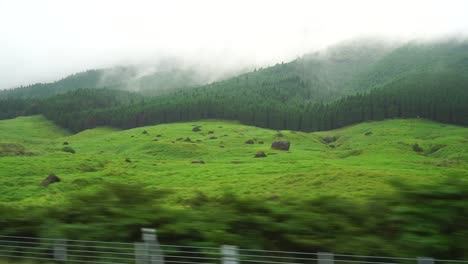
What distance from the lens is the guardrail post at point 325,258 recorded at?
33.3 feet

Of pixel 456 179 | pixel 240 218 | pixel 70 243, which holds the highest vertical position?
pixel 456 179

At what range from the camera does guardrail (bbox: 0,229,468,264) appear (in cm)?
1045

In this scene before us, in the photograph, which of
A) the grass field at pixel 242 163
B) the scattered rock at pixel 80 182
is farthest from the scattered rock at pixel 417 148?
the scattered rock at pixel 80 182

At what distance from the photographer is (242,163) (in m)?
100

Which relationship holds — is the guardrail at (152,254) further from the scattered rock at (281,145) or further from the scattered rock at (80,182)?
the scattered rock at (281,145)

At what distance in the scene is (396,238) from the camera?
1073cm

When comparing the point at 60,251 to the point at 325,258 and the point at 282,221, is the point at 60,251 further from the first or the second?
the point at 325,258

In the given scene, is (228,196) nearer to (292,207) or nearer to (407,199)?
(292,207)

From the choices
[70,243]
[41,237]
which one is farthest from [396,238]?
[41,237]

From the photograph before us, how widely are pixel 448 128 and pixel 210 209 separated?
564 ft

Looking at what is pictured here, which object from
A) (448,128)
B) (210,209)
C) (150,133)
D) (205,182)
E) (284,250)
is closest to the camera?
(284,250)

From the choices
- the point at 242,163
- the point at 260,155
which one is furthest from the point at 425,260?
the point at 260,155

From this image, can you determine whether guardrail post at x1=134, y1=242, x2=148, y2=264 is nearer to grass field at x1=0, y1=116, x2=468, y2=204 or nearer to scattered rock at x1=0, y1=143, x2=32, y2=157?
grass field at x1=0, y1=116, x2=468, y2=204

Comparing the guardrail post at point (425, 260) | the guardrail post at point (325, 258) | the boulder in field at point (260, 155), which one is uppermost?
the guardrail post at point (425, 260)
